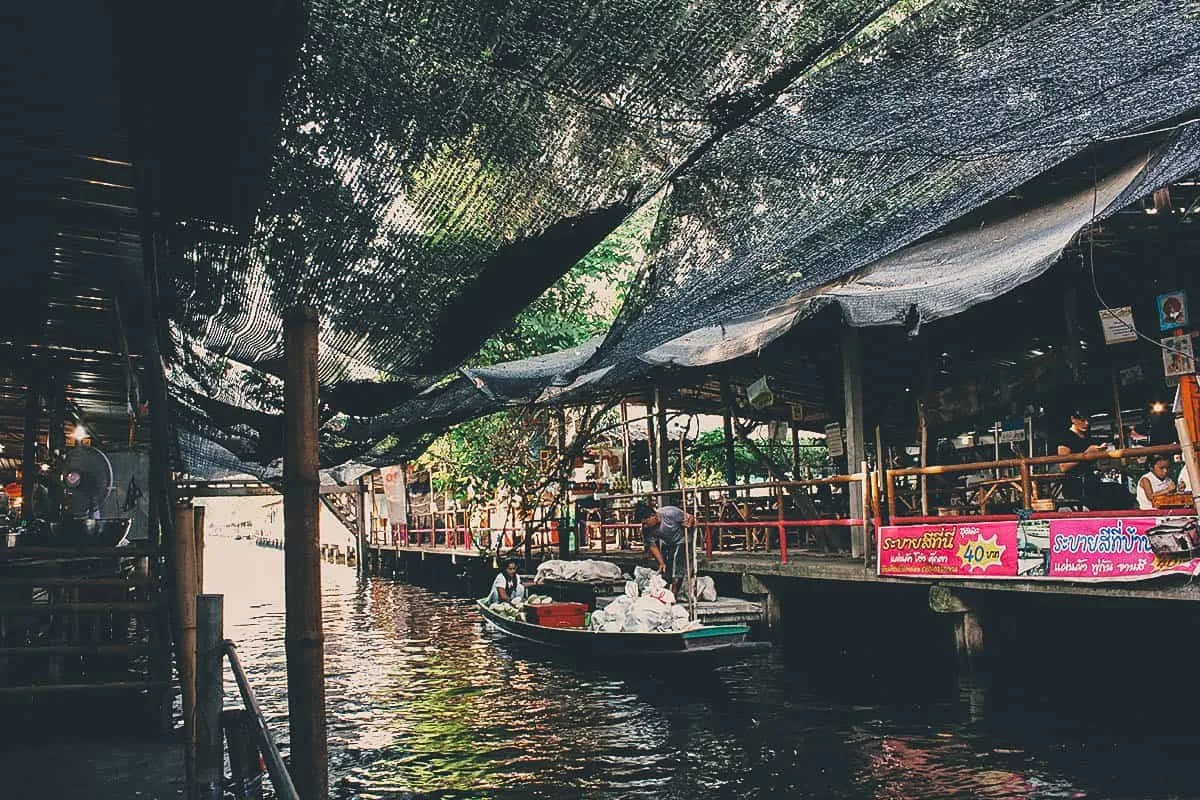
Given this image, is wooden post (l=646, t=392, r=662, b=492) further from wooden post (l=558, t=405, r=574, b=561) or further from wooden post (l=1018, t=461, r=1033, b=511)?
wooden post (l=1018, t=461, r=1033, b=511)

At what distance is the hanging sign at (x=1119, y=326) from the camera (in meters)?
9.80

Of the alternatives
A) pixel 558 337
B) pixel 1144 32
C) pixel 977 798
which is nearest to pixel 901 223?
pixel 1144 32

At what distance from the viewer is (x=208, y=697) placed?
4797 millimetres

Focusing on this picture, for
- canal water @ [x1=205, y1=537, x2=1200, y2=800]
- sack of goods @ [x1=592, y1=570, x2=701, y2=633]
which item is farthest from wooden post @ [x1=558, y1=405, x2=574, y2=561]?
sack of goods @ [x1=592, y1=570, x2=701, y2=633]

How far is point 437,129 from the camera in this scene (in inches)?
144

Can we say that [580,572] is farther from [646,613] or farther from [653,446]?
[646,613]

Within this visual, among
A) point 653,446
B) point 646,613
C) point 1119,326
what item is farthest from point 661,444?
point 1119,326

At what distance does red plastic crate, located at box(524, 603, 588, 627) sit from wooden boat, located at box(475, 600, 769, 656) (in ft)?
1.51

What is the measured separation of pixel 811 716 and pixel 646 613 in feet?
7.27

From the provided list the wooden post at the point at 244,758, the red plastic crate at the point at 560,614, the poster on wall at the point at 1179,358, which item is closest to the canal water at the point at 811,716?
the red plastic crate at the point at 560,614

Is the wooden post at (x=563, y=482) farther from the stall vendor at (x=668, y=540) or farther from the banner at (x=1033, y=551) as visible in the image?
the banner at (x=1033, y=551)

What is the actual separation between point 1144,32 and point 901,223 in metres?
1.86

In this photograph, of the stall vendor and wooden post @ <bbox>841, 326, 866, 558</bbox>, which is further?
the stall vendor

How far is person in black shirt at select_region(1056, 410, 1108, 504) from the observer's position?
1033 cm
